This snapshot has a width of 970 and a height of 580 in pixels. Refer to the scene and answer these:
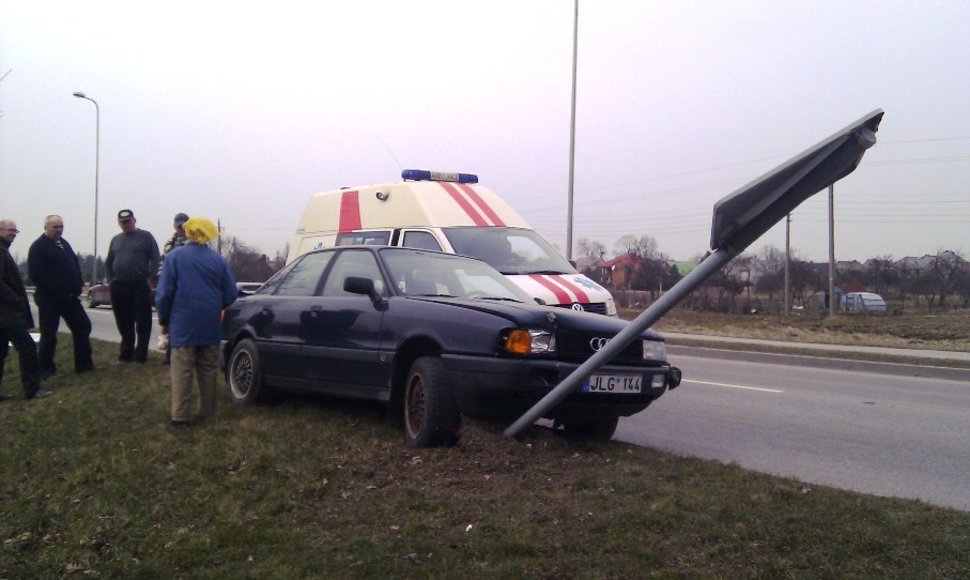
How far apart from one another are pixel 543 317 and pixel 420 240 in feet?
18.6

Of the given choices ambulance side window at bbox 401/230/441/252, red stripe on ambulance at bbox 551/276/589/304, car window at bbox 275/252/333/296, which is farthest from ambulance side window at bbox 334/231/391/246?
car window at bbox 275/252/333/296

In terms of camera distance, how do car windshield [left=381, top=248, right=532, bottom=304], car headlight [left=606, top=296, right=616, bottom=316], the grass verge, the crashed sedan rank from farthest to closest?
1. car headlight [left=606, top=296, right=616, bottom=316]
2. car windshield [left=381, top=248, right=532, bottom=304]
3. the crashed sedan
4. the grass verge

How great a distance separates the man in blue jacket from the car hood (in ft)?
5.94

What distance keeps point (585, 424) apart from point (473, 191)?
6.13 meters

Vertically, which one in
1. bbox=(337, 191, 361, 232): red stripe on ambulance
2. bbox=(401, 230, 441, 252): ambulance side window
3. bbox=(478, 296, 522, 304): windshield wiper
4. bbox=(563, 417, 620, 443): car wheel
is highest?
bbox=(337, 191, 361, 232): red stripe on ambulance

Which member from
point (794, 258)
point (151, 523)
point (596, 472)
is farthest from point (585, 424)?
point (794, 258)

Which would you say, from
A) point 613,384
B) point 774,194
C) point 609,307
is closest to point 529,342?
point 613,384

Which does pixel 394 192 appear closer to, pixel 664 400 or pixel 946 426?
pixel 664 400

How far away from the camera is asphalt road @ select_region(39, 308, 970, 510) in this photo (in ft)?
21.1

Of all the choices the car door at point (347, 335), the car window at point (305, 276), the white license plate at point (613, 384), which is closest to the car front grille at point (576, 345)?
the white license plate at point (613, 384)

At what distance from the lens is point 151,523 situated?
4566 mm

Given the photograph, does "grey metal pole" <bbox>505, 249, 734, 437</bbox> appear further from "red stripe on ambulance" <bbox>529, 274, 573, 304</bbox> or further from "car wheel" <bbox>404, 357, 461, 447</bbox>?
"red stripe on ambulance" <bbox>529, 274, 573, 304</bbox>

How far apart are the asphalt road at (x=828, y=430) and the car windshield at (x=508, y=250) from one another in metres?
2.20

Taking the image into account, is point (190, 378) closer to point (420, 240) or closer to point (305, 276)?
point (305, 276)
